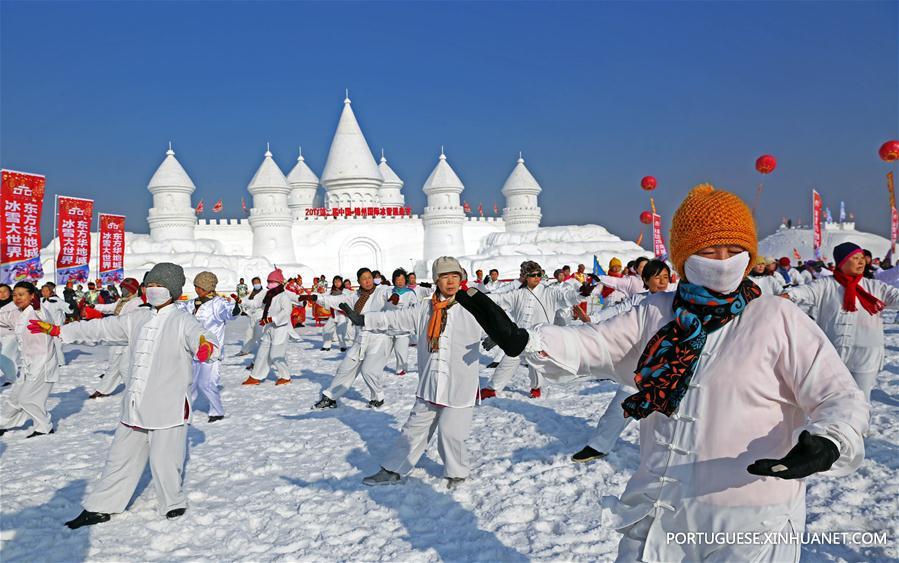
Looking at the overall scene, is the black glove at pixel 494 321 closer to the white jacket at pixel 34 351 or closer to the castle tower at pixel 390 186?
the white jacket at pixel 34 351

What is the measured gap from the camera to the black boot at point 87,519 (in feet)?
13.1

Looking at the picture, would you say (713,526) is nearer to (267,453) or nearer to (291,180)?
(267,453)

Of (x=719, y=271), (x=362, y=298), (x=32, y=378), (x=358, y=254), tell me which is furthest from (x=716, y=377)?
(x=358, y=254)

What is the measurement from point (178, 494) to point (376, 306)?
11.8ft

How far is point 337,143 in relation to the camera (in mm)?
41531

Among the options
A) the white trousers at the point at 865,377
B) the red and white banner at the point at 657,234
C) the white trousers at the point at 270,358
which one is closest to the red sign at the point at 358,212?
the red and white banner at the point at 657,234

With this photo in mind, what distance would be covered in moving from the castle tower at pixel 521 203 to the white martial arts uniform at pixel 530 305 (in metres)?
34.4

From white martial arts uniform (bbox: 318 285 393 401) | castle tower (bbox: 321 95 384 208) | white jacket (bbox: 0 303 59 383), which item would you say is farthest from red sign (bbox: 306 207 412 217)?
white jacket (bbox: 0 303 59 383)

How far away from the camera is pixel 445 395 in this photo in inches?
177

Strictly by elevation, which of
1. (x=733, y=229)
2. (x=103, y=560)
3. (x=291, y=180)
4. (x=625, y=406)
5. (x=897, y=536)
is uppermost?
(x=291, y=180)

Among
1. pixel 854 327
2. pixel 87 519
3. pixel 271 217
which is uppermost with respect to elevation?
pixel 271 217

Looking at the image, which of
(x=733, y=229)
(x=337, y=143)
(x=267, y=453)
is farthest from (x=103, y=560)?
(x=337, y=143)

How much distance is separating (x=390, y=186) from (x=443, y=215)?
11312mm

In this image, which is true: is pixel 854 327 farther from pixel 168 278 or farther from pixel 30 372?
pixel 30 372
